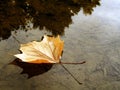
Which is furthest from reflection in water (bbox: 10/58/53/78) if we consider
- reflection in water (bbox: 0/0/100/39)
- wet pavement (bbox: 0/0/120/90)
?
reflection in water (bbox: 0/0/100/39)

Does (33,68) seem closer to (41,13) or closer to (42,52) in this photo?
(42,52)

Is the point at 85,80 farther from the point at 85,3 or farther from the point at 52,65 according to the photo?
the point at 85,3

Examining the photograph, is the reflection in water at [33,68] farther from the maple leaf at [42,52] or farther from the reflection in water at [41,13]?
the reflection in water at [41,13]

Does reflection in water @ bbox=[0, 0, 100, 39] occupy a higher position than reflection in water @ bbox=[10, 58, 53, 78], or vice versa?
reflection in water @ bbox=[0, 0, 100, 39]

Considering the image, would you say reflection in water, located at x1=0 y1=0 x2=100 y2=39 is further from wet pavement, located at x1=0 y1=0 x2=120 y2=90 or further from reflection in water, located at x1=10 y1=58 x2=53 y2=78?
reflection in water, located at x1=10 y1=58 x2=53 y2=78

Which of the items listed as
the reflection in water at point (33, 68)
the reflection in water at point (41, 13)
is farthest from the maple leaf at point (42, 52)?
the reflection in water at point (41, 13)

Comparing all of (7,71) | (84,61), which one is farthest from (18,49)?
(84,61)
